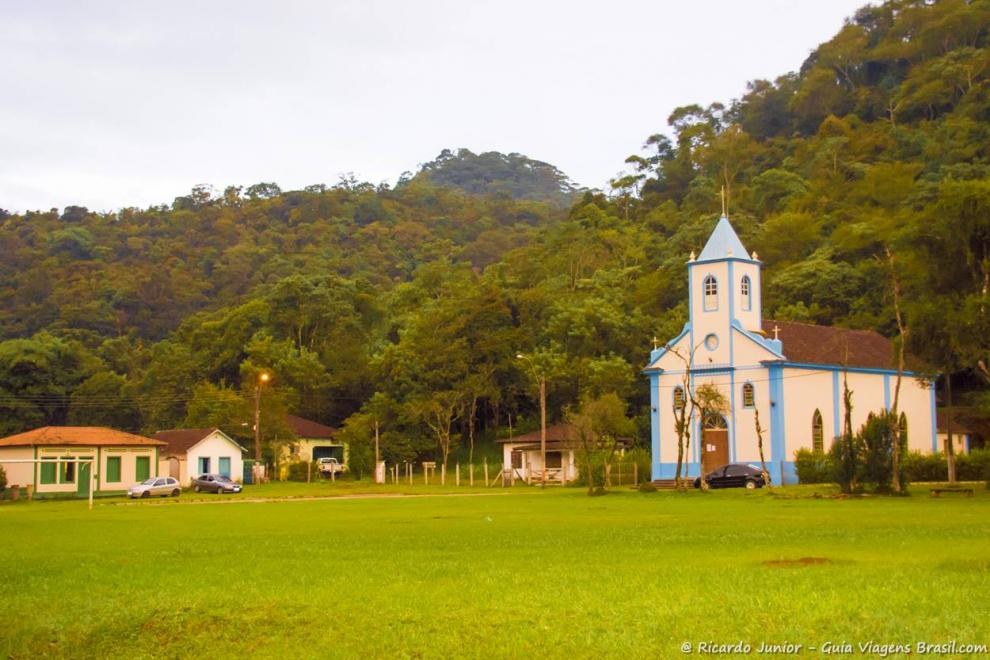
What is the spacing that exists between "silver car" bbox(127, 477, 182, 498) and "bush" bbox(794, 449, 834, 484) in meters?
29.9

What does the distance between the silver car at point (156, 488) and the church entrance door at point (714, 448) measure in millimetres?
26187

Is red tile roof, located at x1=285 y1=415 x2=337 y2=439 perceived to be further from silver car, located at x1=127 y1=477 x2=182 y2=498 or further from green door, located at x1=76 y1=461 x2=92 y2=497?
silver car, located at x1=127 y1=477 x2=182 y2=498

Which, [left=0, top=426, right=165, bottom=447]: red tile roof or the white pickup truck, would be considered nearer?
[left=0, top=426, right=165, bottom=447]: red tile roof

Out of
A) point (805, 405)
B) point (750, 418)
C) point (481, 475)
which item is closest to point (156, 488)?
point (481, 475)

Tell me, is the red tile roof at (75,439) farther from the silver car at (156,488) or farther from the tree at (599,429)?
the tree at (599,429)

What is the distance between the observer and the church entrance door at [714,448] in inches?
2312

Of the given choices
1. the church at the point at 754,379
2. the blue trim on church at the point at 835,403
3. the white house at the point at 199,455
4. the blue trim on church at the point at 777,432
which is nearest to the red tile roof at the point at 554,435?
the church at the point at 754,379

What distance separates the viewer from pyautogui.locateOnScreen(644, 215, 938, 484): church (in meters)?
57.3

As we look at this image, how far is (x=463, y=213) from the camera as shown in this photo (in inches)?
6427

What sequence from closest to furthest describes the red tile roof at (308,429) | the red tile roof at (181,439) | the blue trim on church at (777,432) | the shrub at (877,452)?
the shrub at (877,452), the blue trim on church at (777,432), the red tile roof at (181,439), the red tile roof at (308,429)

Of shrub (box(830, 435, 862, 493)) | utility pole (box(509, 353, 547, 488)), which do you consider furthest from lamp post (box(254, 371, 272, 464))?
shrub (box(830, 435, 862, 493))

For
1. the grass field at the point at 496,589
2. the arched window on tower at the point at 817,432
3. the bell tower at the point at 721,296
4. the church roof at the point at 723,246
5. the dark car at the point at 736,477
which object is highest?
the church roof at the point at 723,246

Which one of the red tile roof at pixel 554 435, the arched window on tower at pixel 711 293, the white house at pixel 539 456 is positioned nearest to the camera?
the arched window on tower at pixel 711 293

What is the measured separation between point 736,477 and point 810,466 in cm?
415
